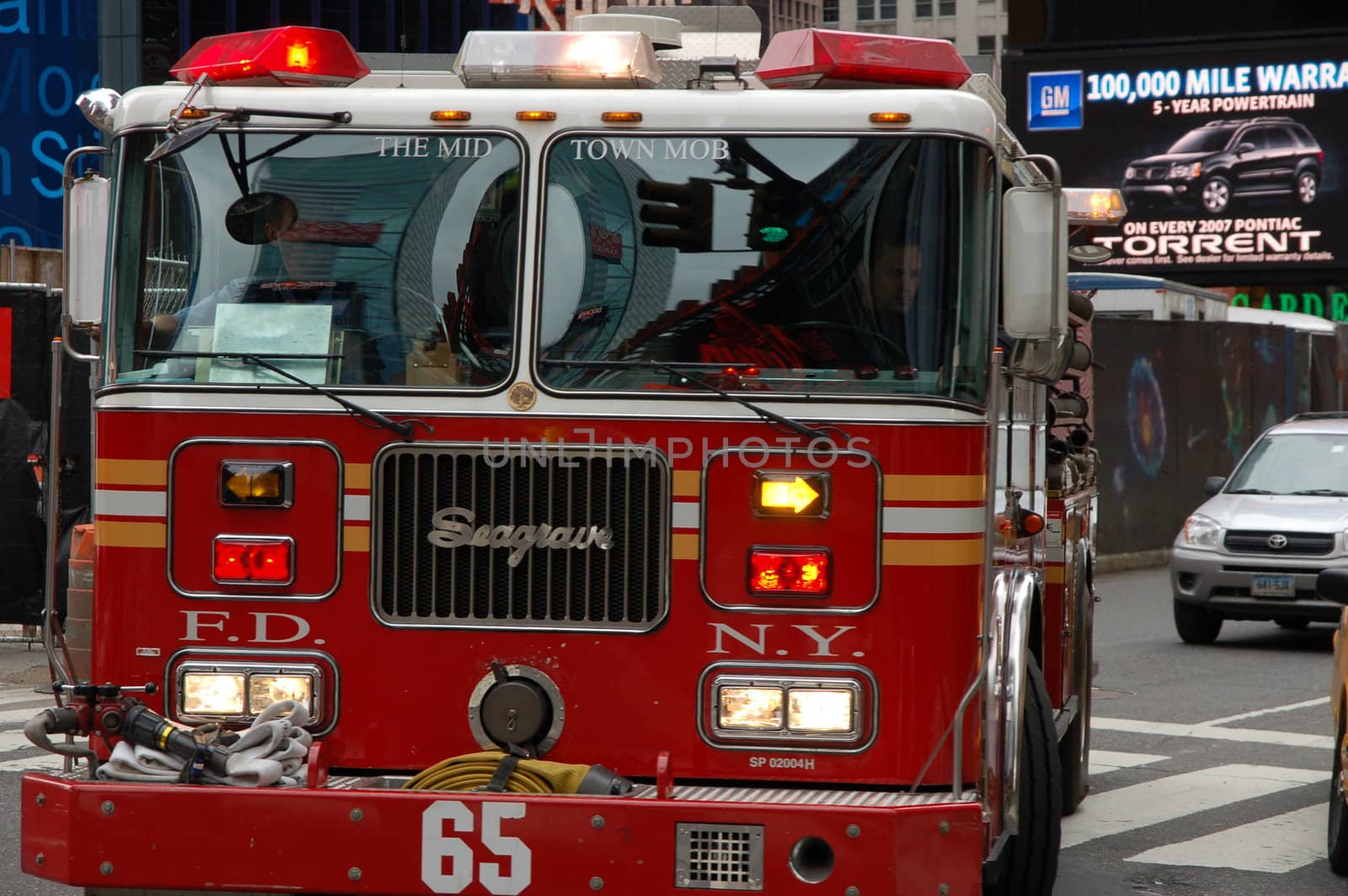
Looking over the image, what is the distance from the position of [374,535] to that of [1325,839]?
511cm

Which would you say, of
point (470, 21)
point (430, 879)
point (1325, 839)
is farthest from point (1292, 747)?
point (470, 21)

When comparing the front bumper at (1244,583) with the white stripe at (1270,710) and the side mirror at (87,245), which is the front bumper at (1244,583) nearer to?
the white stripe at (1270,710)

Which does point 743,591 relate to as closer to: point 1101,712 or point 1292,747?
point 1292,747

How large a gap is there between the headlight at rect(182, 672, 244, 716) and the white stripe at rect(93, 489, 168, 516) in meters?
0.50

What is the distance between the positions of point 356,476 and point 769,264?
1353mm

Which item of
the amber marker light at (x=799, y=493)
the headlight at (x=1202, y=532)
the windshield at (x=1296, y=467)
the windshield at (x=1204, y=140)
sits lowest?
the headlight at (x=1202, y=532)

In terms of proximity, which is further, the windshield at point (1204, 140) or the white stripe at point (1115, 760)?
the windshield at point (1204, 140)

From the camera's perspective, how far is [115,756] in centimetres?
548

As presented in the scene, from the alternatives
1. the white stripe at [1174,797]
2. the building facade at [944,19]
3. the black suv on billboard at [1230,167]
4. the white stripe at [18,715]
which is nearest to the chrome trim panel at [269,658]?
the white stripe at [1174,797]

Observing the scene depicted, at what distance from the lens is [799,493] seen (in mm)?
5586

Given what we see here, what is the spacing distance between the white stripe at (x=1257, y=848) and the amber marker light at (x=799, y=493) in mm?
3505

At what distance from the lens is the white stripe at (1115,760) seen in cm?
1066

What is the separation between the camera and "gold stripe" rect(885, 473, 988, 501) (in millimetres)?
5543

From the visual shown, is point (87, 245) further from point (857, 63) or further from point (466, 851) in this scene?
point (857, 63)
